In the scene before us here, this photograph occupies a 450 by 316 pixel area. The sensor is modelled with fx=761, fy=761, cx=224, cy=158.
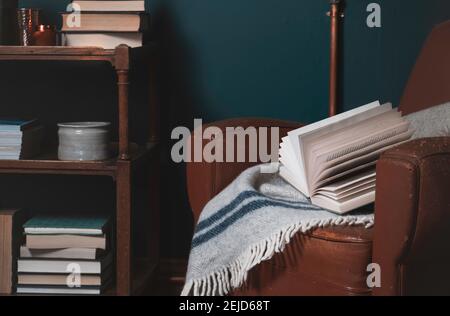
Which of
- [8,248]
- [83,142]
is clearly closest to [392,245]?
[83,142]

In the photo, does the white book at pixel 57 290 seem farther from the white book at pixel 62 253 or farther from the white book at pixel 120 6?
the white book at pixel 120 6

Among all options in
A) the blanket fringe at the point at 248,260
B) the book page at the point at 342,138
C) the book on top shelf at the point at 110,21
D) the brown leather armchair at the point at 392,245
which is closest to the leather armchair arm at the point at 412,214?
the brown leather armchair at the point at 392,245

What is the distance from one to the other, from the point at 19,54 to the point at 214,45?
0.62m

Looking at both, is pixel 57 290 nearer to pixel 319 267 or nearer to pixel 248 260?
pixel 248 260

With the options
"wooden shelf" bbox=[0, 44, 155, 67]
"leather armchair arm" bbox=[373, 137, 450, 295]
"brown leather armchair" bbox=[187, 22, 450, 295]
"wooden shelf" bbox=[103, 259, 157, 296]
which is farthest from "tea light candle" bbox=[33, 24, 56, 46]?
"leather armchair arm" bbox=[373, 137, 450, 295]

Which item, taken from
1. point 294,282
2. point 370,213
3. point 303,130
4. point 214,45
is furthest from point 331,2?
point 294,282

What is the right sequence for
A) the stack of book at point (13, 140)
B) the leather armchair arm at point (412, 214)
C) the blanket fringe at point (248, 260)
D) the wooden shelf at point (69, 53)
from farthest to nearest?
the stack of book at point (13, 140)
the wooden shelf at point (69, 53)
the blanket fringe at point (248, 260)
the leather armchair arm at point (412, 214)

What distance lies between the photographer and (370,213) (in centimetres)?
163

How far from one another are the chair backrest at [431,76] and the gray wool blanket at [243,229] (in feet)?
1.66

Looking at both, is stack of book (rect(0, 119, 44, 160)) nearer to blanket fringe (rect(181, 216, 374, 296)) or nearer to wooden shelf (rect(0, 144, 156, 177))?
wooden shelf (rect(0, 144, 156, 177))

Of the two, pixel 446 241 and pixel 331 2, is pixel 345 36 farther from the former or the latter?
pixel 446 241

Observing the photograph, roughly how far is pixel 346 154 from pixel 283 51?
30.7 inches

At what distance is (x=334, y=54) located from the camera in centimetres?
231

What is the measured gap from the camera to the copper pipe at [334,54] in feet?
7.50
